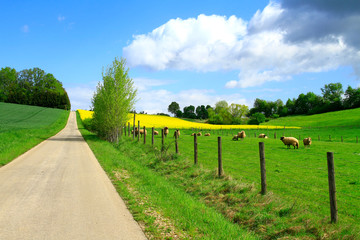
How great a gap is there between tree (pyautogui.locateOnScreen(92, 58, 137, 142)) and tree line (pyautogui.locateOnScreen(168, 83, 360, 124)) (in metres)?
86.6

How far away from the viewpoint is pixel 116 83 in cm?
3173

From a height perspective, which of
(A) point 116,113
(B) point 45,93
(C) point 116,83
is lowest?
(A) point 116,113

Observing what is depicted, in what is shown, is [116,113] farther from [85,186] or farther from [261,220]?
[261,220]

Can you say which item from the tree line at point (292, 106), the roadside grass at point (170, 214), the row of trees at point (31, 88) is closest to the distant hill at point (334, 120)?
the tree line at point (292, 106)

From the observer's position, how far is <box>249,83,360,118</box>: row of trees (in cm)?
11812

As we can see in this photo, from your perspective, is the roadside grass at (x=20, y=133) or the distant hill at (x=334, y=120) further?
the distant hill at (x=334, y=120)

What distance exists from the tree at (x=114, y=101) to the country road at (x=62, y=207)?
19.7 meters

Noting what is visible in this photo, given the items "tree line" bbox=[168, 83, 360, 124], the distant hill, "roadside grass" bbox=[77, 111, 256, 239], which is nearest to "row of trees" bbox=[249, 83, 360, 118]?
"tree line" bbox=[168, 83, 360, 124]

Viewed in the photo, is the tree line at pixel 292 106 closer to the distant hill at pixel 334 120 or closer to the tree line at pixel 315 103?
the tree line at pixel 315 103

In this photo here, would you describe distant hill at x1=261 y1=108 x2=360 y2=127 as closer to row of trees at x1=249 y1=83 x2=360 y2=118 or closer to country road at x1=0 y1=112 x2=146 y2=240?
row of trees at x1=249 y1=83 x2=360 y2=118

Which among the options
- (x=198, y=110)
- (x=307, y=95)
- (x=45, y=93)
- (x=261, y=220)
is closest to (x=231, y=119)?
(x=307, y=95)

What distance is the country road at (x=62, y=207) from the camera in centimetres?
516

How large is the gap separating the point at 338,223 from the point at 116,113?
28.0 metres

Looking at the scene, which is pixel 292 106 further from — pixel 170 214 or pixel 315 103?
pixel 170 214
